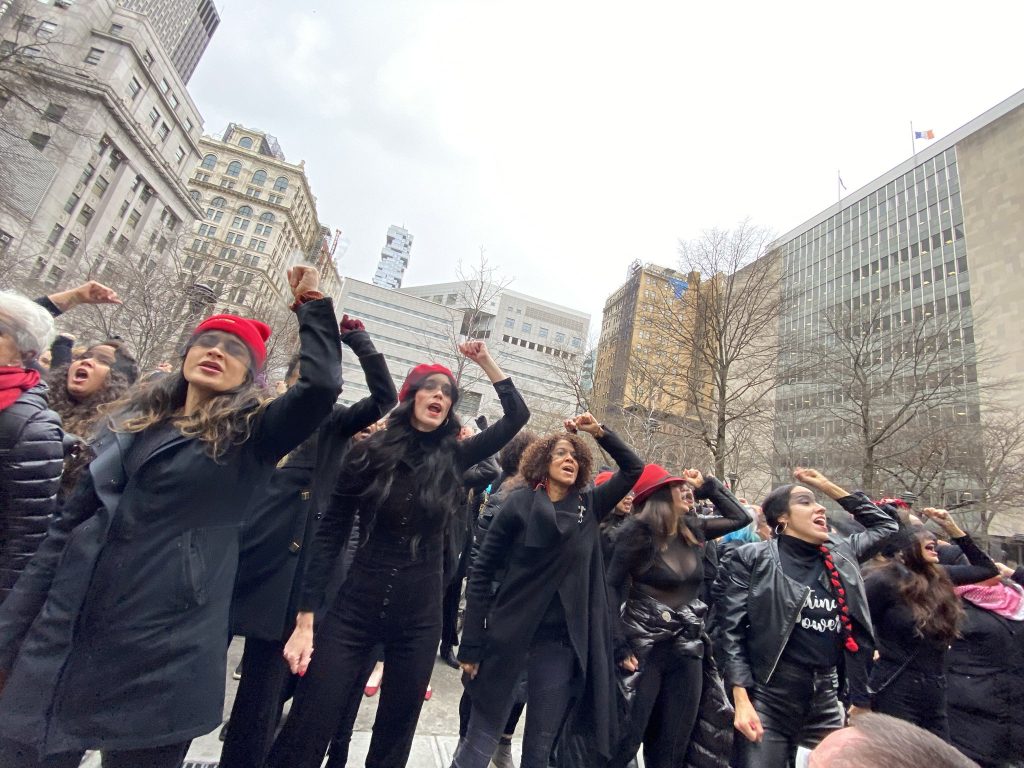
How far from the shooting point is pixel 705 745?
9.59ft

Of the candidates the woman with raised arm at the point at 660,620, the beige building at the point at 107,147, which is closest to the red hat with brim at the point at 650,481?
the woman with raised arm at the point at 660,620

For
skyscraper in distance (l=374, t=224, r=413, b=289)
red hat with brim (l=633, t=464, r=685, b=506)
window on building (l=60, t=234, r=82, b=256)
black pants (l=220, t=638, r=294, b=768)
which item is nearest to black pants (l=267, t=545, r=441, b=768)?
black pants (l=220, t=638, r=294, b=768)

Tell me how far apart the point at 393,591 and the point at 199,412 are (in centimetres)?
130

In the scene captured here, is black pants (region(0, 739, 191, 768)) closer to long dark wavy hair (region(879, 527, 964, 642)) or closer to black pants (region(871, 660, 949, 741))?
black pants (region(871, 660, 949, 741))

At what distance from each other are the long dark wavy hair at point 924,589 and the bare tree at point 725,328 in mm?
11750

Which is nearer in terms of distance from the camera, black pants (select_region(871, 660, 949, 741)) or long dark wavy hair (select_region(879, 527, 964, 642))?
black pants (select_region(871, 660, 949, 741))

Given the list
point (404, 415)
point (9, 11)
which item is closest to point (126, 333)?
point (9, 11)

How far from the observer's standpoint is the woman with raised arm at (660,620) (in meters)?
2.98

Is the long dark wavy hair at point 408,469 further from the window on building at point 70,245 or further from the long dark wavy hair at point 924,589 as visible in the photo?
the window on building at point 70,245

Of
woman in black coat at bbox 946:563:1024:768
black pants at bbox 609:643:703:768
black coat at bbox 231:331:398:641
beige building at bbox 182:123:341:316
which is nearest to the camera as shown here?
black coat at bbox 231:331:398:641

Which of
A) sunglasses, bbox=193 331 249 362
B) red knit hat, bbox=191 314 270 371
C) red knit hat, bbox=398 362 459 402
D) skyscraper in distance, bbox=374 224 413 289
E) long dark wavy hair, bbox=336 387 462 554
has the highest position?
skyscraper in distance, bbox=374 224 413 289

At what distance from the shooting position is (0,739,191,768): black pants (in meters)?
1.43

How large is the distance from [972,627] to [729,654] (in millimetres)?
2862

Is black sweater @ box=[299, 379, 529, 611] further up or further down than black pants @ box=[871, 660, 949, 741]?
further up
